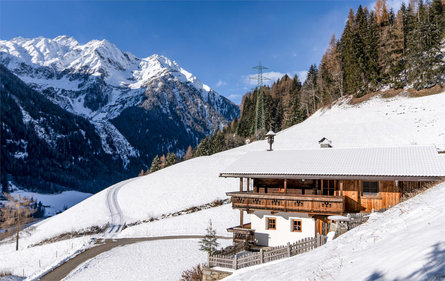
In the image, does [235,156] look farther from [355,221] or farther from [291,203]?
[355,221]

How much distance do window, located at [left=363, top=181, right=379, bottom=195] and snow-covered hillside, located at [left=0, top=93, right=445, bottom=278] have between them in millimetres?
19114

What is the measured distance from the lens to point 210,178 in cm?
5462

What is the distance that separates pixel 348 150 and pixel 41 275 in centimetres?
2906

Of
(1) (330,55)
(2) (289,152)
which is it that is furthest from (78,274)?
(1) (330,55)

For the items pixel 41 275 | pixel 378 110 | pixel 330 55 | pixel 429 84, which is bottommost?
pixel 41 275

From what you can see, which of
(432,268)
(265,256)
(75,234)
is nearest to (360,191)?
(265,256)

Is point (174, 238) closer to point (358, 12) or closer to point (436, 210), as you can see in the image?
point (436, 210)

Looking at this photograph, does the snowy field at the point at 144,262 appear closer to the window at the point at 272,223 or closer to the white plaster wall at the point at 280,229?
the white plaster wall at the point at 280,229

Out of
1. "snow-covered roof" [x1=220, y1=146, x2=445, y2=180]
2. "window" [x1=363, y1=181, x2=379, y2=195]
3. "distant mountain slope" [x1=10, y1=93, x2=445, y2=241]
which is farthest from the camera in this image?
"distant mountain slope" [x1=10, y1=93, x2=445, y2=241]

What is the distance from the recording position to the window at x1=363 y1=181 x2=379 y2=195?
75.8 ft

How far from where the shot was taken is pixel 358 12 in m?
90.9

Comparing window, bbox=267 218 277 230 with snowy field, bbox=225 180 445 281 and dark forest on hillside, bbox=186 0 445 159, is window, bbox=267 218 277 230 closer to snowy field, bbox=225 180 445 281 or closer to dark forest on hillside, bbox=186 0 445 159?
snowy field, bbox=225 180 445 281

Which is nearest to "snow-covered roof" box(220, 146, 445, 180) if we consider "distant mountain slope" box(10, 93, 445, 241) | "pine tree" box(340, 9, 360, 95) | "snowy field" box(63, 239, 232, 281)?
"snowy field" box(63, 239, 232, 281)

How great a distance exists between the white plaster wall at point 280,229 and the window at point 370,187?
15.2 feet
